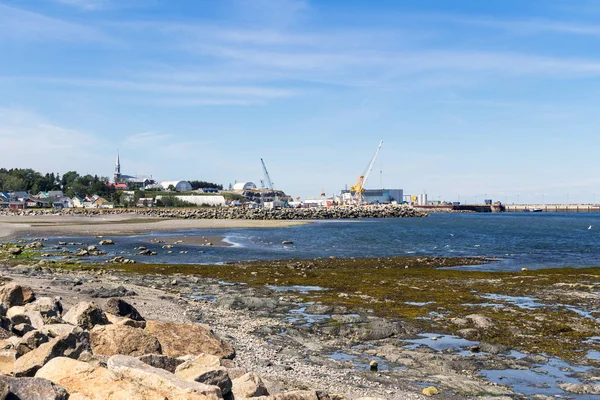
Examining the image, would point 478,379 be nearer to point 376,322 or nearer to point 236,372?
point 376,322

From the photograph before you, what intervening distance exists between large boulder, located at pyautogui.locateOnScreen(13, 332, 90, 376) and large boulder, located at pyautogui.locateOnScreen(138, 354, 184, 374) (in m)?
1.59

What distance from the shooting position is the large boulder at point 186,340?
1405cm

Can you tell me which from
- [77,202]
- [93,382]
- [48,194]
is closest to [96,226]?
[93,382]

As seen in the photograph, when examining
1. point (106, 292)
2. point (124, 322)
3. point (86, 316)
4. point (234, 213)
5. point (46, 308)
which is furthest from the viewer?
point (234, 213)

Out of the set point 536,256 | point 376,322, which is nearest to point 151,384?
point 376,322

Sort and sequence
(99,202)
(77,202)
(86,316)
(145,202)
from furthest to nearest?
(145,202), (99,202), (77,202), (86,316)

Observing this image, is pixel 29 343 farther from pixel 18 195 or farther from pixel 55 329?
pixel 18 195

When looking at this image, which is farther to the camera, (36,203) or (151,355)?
(36,203)

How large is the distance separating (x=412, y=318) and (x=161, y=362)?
13456 millimetres

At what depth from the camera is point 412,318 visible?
2205cm

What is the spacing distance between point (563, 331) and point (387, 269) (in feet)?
64.5

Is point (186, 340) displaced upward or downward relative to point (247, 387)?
downward

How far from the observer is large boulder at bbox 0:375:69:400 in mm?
8158

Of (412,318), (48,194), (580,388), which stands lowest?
(580,388)
